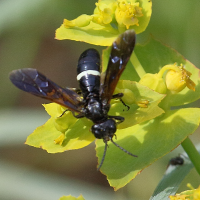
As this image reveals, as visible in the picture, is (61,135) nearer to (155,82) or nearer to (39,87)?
(39,87)

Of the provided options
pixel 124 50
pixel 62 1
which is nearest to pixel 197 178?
pixel 124 50

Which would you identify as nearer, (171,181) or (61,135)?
(61,135)

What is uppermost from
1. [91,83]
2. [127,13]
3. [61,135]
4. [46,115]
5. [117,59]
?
[127,13]

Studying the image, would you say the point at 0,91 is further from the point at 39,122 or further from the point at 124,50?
the point at 124,50

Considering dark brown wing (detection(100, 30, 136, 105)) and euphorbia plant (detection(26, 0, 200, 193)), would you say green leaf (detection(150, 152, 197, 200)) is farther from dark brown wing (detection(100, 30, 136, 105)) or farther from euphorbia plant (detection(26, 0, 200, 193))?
dark brown wing (detection(100, 30, 136, 105))

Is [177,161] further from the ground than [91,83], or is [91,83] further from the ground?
[91,83]

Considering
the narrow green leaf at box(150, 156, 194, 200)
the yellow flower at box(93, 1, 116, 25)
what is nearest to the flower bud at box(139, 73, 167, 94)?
the yellow flower at box(93, 1, 116, 25)

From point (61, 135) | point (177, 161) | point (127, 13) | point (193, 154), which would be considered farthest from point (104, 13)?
point (177, 161)
